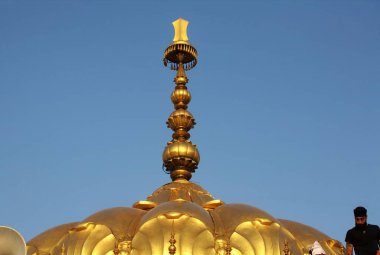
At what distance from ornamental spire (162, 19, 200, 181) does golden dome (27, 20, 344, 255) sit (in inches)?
80.1

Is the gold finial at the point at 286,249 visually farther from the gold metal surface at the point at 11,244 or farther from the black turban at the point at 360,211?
the black turban at the point at 360,211

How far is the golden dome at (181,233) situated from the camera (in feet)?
61.2

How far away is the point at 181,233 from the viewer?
61.2 ft

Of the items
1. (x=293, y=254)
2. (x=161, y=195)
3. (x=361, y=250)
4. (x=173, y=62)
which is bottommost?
(x=361, y=250)

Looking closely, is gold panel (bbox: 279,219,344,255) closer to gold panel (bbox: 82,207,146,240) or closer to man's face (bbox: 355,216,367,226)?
gold panel (bbox: 82,207,146,240)

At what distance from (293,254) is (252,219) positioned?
117 cm

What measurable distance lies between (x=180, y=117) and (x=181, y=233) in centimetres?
662

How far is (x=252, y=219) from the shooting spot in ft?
64.0

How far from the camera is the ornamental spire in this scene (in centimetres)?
2384

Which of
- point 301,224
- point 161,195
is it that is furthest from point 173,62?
point 301,224

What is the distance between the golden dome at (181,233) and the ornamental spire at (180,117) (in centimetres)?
204

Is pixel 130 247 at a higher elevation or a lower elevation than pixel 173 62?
lower

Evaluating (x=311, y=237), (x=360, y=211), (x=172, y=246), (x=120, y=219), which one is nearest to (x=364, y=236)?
(x=360, y=211)

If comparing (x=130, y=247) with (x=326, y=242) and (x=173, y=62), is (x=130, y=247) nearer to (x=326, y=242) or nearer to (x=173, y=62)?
(x=326, y=242)
